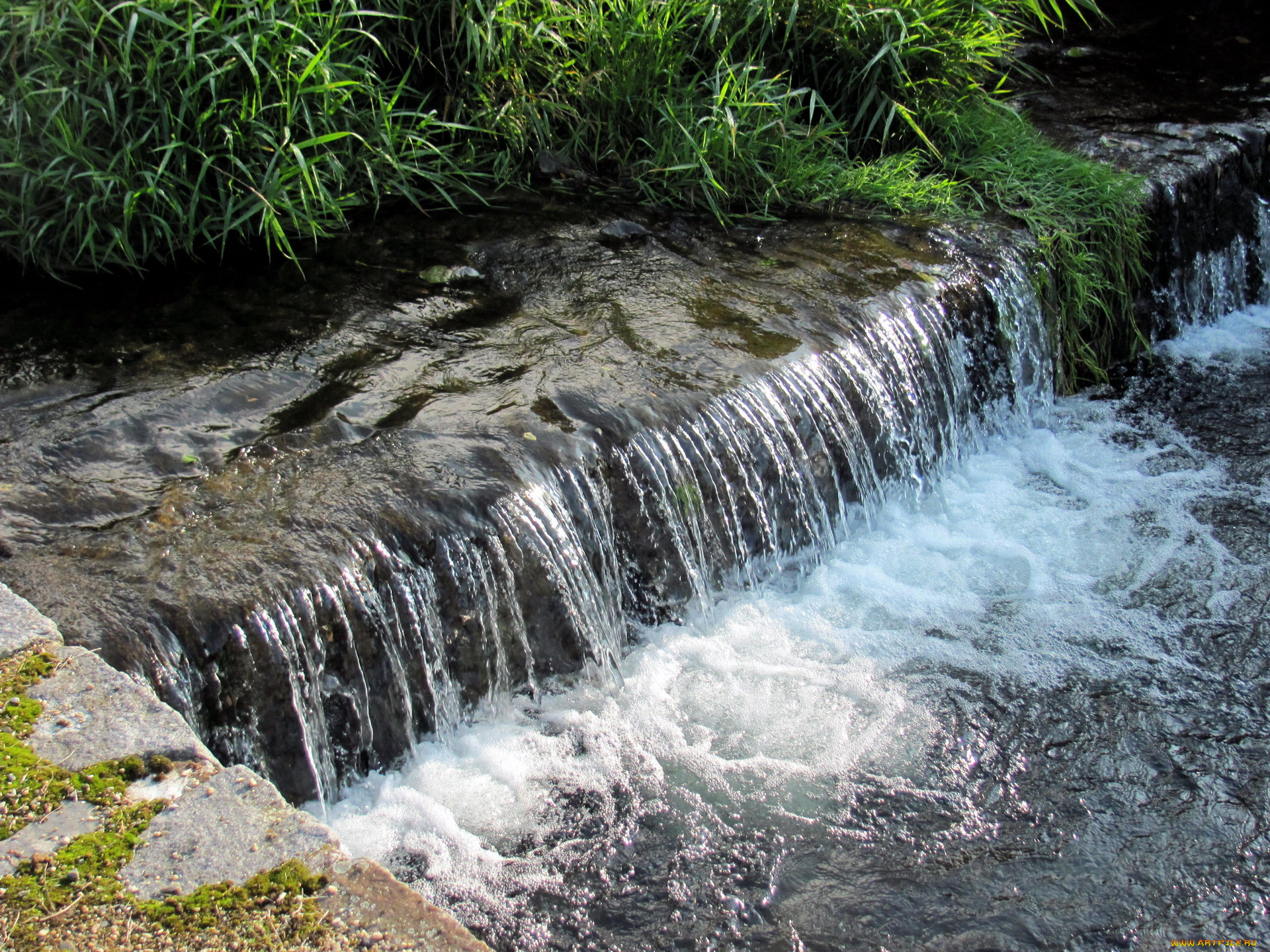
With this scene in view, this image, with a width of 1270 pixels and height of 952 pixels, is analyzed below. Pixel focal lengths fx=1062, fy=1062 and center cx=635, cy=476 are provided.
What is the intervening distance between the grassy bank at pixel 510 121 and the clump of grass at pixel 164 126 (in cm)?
1

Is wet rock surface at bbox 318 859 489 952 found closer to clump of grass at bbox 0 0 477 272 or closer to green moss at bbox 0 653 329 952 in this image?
green moss at bbox 0 653 329 952

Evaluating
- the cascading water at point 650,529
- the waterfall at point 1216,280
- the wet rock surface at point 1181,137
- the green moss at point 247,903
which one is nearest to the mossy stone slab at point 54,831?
the green moss at point 247,903

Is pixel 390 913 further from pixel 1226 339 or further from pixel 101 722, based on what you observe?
pixel 1226 339

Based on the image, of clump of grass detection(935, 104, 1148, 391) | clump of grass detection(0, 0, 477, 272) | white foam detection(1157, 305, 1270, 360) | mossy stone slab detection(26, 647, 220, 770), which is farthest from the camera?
white foam detection(1157, 305, 1270, 360)

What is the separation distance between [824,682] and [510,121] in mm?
3065

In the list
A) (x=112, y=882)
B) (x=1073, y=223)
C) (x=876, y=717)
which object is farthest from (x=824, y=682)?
(x=1073, y=223)

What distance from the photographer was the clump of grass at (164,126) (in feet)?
12.7

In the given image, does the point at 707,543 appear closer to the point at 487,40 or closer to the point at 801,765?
the point at 801,765

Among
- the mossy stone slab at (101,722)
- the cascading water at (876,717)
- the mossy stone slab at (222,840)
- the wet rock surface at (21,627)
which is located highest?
the wet rock surface at (21,627)

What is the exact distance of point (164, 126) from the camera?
399 cm

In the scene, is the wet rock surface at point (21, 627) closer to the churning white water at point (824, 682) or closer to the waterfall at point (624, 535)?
the waterfall at point (624, 535)

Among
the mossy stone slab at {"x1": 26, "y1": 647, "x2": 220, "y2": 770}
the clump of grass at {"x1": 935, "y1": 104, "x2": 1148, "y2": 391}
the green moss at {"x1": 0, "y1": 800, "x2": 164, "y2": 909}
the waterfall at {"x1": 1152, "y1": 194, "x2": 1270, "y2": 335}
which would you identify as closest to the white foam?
the waterfall at {"x1": 1152, "y1": 194, "x2": 1270, "y2": 335}

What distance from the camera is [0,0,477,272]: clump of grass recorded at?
388 cm

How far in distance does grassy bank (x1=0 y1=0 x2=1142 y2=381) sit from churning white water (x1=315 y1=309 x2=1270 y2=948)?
1234 millimetres
